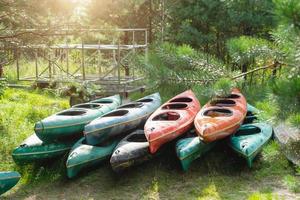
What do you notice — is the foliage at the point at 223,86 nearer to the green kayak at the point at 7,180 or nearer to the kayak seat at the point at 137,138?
the green kayak at the point at 7,180

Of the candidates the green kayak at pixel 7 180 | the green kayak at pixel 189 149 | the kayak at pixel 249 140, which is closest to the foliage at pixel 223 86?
the kayak at pixel 249 140

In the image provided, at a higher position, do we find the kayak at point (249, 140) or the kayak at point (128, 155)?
the kayak at point (249, 140)

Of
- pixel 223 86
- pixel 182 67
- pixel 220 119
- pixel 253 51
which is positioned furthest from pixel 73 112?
pixel 253 51

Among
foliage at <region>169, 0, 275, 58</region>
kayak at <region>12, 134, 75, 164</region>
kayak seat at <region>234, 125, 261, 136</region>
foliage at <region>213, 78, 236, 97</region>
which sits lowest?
kayak at <region>12, 134, 75, 164</region>

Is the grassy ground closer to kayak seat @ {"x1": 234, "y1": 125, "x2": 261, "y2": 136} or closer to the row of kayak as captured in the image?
the row of kayak

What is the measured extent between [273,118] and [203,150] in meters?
4.48

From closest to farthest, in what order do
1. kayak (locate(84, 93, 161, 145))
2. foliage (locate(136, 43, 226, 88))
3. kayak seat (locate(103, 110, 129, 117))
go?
1. foliage (locate(136, 43, 226, 88))
2. kayak (locate(84, 93, 161, 145))
3. kayak seat (locate(103, 110, 129, 117))

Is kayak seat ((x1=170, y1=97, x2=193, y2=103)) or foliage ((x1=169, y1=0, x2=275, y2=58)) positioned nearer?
kayak seat ((x1=170, y1=97, x2=193, y2=103))

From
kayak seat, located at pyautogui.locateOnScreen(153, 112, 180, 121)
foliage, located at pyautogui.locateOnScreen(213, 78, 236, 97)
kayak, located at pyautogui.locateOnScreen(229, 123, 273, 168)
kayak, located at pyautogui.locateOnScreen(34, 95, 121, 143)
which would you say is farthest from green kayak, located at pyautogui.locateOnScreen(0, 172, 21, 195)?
foliage, located at pyautogui.locateOnScreen(213, 78, 236, 97)

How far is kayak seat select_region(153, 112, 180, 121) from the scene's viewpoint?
20.8 ft

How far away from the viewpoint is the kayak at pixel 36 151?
6141mm

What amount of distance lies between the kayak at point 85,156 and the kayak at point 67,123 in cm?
30

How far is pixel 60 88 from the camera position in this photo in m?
9.04

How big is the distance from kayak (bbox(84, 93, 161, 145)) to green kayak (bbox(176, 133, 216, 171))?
846mm
